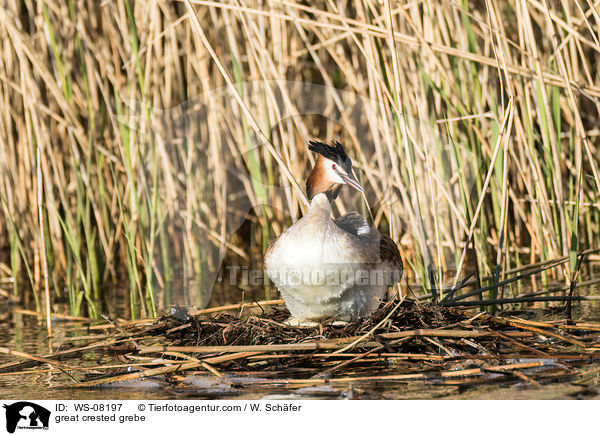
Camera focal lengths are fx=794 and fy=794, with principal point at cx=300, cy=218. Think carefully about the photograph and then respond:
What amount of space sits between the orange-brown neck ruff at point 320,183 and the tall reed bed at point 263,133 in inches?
23.8

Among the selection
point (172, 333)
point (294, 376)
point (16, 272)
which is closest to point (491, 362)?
point (294, 376)

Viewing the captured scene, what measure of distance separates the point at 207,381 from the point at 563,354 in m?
1.53

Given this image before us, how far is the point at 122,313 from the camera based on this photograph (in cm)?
541

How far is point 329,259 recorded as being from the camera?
11.8 feet

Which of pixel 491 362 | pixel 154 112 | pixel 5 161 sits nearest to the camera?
pixel 491 362

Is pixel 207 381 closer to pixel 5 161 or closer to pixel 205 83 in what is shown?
pixel 205 83

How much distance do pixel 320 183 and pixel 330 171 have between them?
0.36ft
